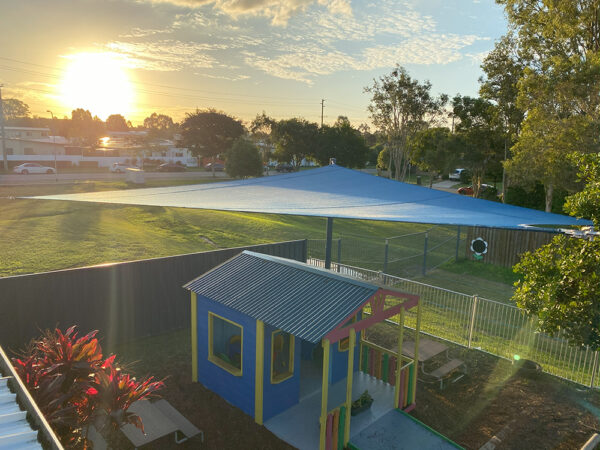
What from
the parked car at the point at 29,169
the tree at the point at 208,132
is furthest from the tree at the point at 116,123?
the parked car at the point at 29,169

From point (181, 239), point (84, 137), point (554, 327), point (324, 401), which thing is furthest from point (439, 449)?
point (84, 137)

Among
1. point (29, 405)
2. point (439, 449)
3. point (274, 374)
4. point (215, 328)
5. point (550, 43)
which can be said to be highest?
point (550, 43)

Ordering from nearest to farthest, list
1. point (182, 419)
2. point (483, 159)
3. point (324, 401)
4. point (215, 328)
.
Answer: point (324, 401), point (182, 419), point (215, 328), point (483, 159)

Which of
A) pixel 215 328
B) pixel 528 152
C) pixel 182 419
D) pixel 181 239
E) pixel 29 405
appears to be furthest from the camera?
pixel 181 239

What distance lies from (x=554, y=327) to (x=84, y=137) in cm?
10568

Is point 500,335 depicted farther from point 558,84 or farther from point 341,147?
point 341,147

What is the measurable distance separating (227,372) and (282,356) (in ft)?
3.28

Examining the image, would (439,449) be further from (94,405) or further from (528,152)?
(528,152)

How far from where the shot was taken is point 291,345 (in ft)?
22.8

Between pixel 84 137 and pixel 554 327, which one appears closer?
pixel 554 327

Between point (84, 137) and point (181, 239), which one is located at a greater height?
point (84, 137)

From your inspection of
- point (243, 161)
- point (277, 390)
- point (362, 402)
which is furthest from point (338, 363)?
point (243, 161)

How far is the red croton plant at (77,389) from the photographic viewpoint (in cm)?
475

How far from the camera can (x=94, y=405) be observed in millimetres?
5039
